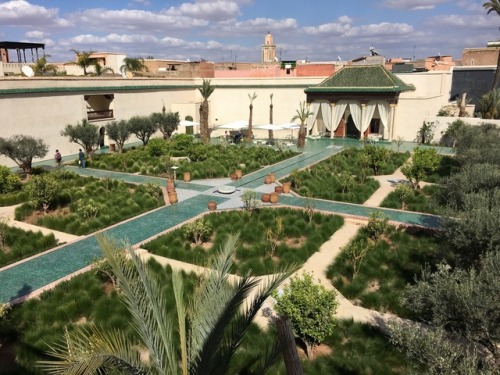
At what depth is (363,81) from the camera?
33938 millimetres

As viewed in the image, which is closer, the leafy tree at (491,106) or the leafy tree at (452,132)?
the leafy tree at (452,132)

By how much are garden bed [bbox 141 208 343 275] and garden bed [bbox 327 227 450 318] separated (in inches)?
53.3

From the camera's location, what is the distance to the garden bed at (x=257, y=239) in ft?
40.8

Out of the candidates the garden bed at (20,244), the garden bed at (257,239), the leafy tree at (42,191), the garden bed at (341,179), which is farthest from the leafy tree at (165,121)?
the garden bed at (20,244)

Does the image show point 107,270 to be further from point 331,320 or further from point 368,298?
point 368,298

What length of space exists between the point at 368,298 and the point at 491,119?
26.2m

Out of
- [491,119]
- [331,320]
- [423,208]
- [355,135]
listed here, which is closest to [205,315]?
[331,320]

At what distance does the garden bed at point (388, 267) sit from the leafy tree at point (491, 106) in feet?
70.4

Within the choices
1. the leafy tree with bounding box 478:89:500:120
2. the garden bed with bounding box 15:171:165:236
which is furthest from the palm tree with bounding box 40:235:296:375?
the leafy tree with bounding box 478:89:500:120

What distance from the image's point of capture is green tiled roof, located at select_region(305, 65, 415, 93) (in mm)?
32688

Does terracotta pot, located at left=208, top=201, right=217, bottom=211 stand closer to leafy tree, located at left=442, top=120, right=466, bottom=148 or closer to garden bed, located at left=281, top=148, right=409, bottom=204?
garden bed, located at left=281, top=148, right=409, bottom=204

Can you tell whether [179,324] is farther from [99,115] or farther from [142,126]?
[99,115]

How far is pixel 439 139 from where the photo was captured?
1275 inches

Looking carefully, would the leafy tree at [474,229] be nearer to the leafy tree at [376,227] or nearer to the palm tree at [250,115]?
the leafy tree at [376,227]
